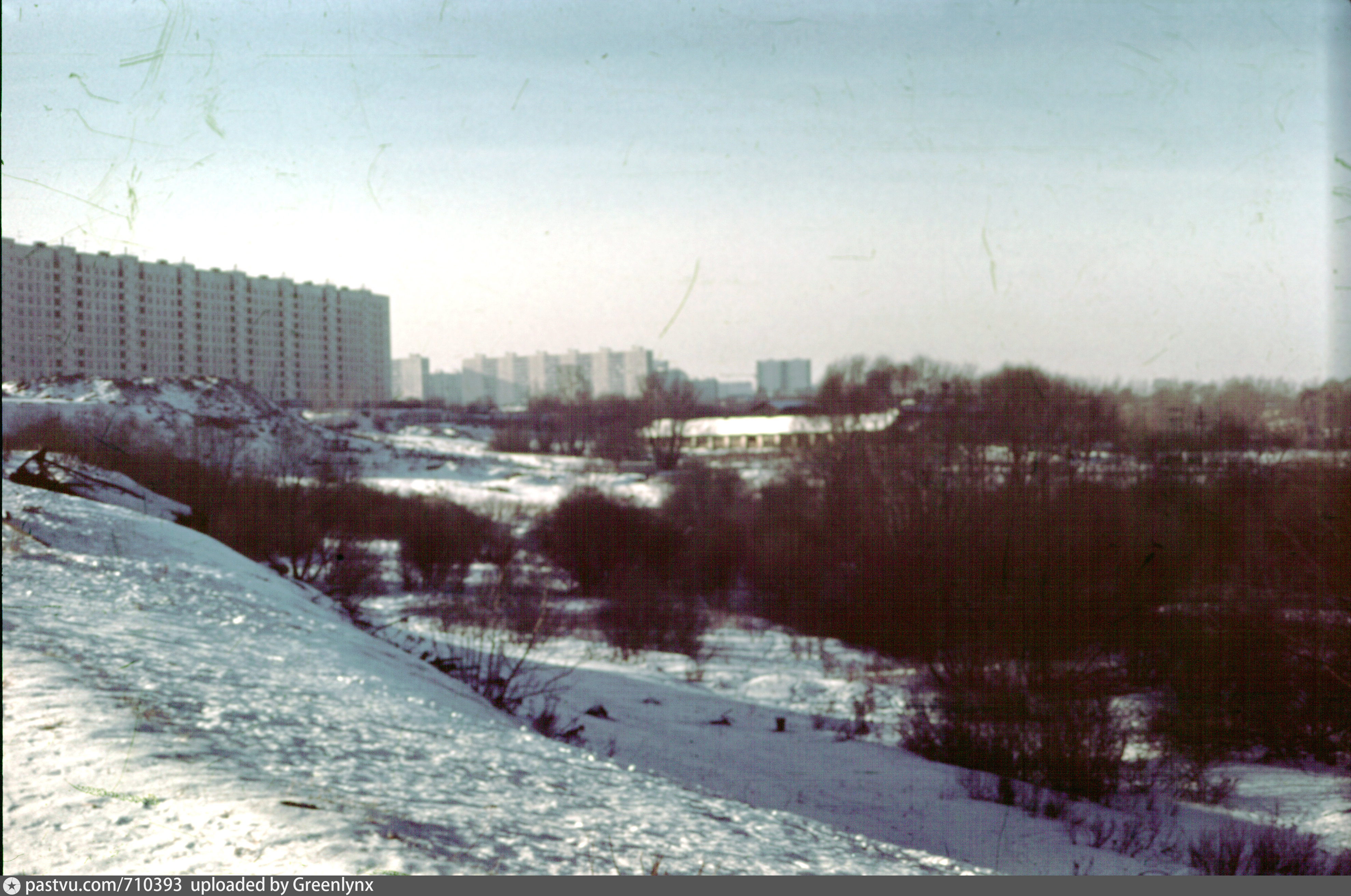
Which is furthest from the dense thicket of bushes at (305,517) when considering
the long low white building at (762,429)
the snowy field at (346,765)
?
the long low white building at (762,429)

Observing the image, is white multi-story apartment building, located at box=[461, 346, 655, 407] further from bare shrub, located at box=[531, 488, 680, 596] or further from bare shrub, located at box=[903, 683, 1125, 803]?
bare shrub, located at box=[531, 488, 680, 596]

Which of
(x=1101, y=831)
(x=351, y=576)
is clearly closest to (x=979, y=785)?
(x=1101, y=831)

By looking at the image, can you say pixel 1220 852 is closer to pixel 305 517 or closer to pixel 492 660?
pixel 492 660

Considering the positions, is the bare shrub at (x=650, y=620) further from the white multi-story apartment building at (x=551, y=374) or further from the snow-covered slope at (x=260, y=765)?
the snow-covered slope at (x=260, y=765)

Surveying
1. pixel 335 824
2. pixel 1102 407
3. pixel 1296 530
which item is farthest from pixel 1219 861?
pixel 1102 407

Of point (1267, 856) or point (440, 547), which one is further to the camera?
point (440, 547)

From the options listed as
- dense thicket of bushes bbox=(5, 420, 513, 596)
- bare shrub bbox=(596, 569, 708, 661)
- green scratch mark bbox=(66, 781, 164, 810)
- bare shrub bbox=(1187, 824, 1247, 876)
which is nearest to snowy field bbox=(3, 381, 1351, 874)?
green scratch mark bbox=(66, 781, 164, 810)

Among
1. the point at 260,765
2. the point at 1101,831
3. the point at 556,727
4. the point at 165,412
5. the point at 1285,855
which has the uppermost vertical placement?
the point at 165,412
